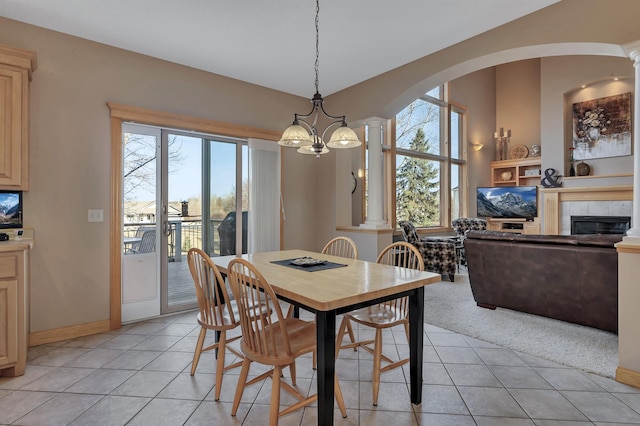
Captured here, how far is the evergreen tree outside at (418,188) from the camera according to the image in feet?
22.7

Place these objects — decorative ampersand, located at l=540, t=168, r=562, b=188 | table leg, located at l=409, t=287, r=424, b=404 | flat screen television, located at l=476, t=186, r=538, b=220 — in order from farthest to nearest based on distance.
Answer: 1. flat screen television, located at l=476, t=186, r=538, b=220
2. decorative ampersand, located at l=540, t=168, r=562, b=188
3. table leg, located at l=409, t=287, r=424, b=404

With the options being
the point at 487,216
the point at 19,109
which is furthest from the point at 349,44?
the point at 487,216

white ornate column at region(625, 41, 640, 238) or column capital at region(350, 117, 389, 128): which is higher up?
column capital at region(350, 117, 389, 128)

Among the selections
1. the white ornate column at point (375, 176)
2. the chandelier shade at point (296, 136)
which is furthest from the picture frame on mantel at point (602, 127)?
the chandelier shade at point (296, 136)

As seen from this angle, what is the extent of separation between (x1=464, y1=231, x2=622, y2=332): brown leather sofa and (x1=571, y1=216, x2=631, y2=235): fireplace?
3968 millimetres

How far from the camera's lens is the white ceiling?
2.54 m

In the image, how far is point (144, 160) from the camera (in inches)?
137

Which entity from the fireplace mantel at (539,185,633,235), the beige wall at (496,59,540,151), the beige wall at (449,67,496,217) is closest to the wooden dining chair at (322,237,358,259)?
the fireplace mantel at (539,185,633,235)

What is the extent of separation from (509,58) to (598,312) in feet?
7.77

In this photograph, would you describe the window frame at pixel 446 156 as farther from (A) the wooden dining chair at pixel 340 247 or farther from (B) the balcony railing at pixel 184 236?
(B) the balcony railing at pixel 184 236

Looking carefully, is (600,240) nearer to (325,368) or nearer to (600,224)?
(325,368)

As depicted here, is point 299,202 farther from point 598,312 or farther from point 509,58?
point 598,312

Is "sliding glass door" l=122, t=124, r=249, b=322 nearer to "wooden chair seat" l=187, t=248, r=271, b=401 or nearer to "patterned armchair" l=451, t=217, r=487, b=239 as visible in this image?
"wooden chair seat" l=187, t=248, r=271, b=401

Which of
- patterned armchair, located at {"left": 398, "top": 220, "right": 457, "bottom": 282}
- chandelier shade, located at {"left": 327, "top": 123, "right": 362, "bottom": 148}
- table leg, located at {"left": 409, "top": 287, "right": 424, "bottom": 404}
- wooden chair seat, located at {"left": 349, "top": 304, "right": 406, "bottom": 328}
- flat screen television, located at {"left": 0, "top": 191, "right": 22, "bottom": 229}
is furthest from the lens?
patterned armchair, located at {"left": 398, "top": 220, "right": 457, "bottom": 282}
